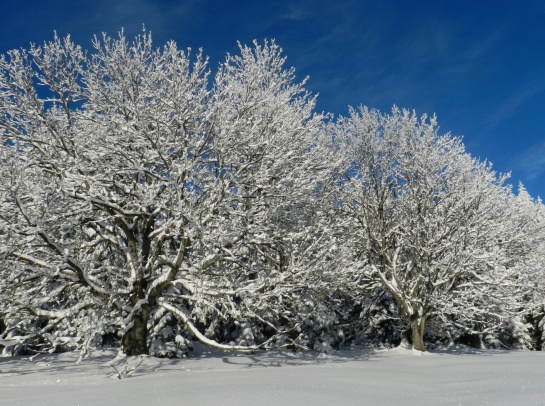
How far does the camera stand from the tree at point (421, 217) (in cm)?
1566

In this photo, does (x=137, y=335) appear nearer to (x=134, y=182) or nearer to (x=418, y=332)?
(x=134, y=182)

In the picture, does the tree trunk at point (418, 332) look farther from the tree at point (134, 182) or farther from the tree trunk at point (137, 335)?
the tree trunk at point (137, 335)

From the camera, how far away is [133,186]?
11.3m

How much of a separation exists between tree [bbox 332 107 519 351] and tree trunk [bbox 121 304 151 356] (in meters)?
9.09

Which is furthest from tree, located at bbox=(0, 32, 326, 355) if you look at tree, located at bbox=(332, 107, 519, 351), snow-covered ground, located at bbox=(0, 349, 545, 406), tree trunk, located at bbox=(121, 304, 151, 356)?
tree, located at bbox=(332, 107, 519, 351)

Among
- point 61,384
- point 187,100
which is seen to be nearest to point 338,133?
point 187,100

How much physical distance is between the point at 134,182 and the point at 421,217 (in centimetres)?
1123

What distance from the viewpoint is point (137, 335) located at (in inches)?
440

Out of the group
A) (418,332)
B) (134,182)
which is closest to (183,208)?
(134,182)

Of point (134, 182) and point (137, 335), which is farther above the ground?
point (134, 182)

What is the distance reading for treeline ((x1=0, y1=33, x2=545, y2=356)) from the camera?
1021 centimetres

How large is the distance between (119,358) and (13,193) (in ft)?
16.7

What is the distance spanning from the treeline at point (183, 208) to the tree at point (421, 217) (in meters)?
0.14

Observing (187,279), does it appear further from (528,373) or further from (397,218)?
(397,218)
